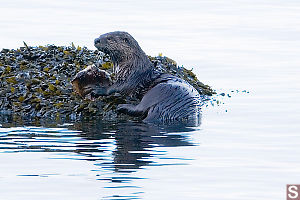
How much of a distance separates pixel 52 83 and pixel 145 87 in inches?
64.9

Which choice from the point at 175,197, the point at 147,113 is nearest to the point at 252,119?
the point at 147,113

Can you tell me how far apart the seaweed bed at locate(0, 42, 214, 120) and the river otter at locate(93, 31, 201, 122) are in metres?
0.21

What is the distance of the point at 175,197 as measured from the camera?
7.94 meters

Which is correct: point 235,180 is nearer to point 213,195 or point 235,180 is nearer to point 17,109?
point 213,195

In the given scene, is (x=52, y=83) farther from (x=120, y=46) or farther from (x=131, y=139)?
(x=131, y=139)

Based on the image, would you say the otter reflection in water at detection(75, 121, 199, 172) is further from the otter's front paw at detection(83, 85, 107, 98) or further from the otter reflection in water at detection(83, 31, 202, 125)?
the otter's front paw at detection(83, 85, 107, 98)

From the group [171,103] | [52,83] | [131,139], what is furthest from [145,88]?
[131,139]

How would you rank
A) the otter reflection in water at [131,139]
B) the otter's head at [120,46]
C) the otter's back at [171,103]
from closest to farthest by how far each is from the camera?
the otter reflection in water at [131,139] < the otter's back at [171,103] < the otter's head at [120,46]

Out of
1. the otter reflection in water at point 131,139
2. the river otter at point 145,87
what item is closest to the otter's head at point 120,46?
the river otter at point 145,87

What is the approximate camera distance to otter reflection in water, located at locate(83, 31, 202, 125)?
1266 cm

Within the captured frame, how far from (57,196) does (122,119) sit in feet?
16.3

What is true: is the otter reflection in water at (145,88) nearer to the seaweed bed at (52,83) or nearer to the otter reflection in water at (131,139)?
the seaweed bed at (52,83)

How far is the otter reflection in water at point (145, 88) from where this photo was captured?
12664 mm

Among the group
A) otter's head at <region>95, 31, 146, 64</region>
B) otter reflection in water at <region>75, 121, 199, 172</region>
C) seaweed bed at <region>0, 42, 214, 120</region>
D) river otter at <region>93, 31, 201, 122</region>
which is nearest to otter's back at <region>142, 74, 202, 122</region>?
river otter at <region>93, 31, 201, 122</region>
